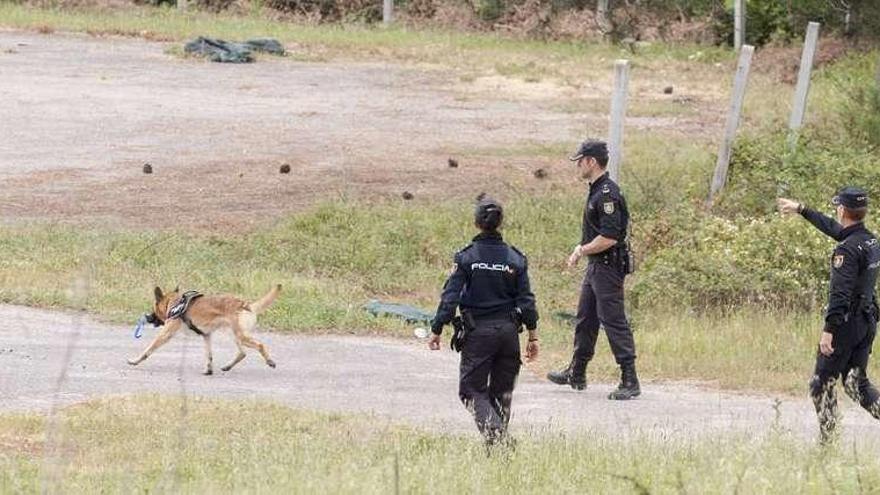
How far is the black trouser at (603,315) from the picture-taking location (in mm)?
12180

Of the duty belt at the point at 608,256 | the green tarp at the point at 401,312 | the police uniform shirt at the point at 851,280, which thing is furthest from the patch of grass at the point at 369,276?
the police uniform shirt at the point at 851,280

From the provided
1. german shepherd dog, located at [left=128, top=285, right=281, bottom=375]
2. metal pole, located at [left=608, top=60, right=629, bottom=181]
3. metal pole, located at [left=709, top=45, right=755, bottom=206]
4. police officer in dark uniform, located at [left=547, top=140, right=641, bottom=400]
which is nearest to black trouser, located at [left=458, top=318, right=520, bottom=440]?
police officer in dark uniform, located at [left=547, top=140, right=641, bottom=400]

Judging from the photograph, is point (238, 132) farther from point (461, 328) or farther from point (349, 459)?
point (349, 459)

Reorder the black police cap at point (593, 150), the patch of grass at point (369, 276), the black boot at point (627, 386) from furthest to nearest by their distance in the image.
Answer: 1. the patch of grass at point (369, 276)
2. the black boot at point (627, 386)
3. the black police cap at point (593, 150)

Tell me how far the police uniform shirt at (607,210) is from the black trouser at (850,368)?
75.9 inches

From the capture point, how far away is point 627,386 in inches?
492

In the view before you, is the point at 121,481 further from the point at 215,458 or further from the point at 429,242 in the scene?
the point at 429,242

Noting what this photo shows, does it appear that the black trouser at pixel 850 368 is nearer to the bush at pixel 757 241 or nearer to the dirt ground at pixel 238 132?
the bush at pixel 757 241

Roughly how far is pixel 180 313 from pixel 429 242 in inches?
263

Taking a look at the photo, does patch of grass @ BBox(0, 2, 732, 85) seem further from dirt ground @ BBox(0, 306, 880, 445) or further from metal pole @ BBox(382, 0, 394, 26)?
dirt ground @ BBox(0, 306, 880, 445)

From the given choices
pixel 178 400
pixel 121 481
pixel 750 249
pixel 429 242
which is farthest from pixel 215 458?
pixel 429 242

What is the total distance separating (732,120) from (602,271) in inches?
314

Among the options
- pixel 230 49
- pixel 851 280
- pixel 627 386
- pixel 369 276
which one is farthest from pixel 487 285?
pixel 230 49

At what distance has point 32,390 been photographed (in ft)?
39.3
